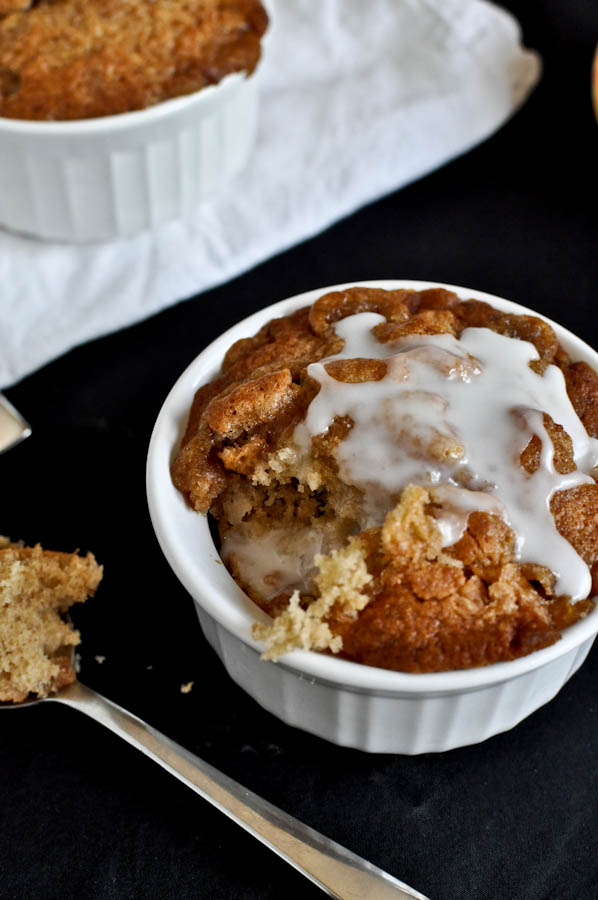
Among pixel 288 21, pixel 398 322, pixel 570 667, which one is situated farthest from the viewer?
pixel 288 21

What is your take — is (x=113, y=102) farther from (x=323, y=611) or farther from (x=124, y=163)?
(x=323, y=611)

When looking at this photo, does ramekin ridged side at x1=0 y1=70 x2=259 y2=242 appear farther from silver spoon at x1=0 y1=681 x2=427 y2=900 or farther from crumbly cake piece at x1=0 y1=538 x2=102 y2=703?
silver spoon at x1=0 y1=681 x2=427 y2=900

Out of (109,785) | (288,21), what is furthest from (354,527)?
(288,21)

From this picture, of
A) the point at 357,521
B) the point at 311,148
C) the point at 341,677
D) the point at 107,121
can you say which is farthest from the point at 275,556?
the point at 311,148

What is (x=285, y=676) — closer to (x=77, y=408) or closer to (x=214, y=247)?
(x=77, y=408)

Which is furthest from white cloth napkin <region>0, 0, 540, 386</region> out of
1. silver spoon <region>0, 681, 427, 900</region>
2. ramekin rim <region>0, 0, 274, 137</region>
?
silver spoon <region>0, 681, 427, 900</region>

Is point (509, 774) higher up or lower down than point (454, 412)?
lower down

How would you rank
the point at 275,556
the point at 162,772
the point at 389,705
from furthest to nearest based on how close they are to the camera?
the point at 162,772 < the point at 275,556 < the point at 389,705
